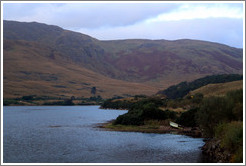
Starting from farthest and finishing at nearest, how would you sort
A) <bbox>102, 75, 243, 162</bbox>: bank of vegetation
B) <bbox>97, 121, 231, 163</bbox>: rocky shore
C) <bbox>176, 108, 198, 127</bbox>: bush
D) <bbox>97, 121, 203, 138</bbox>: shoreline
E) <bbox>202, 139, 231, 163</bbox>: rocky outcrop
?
<bbox>176, 108, 198, 127</bbox>: bush, <bbox>97, 121, 203, 138</bbox>: shoreline, <bbox>97, 121, 231, 163</bbox>: rocky shore, <bbox>202, 139, 231, 163</bbox>: rocky outcrop, <bbox>102, 75, 243, 162</bbox>: bank of vegetation

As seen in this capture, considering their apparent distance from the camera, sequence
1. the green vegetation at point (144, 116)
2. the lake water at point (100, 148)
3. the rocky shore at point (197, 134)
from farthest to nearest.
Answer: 1. the green vegetation at point (144, 116)
2. the lake water at point (100, 148)
3. the rocky shore at point (197, 134)

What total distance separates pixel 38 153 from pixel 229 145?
1953cm

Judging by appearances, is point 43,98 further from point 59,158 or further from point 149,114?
point 59,158

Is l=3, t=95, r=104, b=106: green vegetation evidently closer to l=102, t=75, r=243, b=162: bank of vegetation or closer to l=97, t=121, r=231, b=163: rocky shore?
l=102, t=75, r=243, b=162: bank of vegetation

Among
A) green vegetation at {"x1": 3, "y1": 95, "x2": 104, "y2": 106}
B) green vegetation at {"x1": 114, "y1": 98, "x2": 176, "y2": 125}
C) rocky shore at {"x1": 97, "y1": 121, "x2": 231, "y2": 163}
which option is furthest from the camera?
green vegetation at {"x1": 3, "y1": 95, "x2": 104, "y2": 106}

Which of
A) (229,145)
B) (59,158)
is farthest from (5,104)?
(229,145)

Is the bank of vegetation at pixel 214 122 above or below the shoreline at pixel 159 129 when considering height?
above

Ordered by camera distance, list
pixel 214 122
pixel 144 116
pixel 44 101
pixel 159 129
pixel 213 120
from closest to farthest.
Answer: pixel 214 122
pixel 213 120
pixel 159 129
pixel 144 116
pixel 44 101

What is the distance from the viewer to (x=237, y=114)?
34.8m

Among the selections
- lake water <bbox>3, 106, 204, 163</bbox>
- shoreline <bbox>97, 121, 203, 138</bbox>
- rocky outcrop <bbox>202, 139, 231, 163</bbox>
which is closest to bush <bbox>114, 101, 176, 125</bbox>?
shoreline <bbox>97, 121, 203, 138</bbox>

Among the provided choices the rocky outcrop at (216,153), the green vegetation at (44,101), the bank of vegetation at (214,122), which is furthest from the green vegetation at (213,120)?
the green vegetation at (44,101)

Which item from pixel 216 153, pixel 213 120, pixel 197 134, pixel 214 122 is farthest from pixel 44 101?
pixel 216 153

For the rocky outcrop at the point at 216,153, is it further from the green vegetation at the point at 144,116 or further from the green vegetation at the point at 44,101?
the green vegetation at the point at 44,101

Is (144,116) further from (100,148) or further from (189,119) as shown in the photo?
(100,148)
